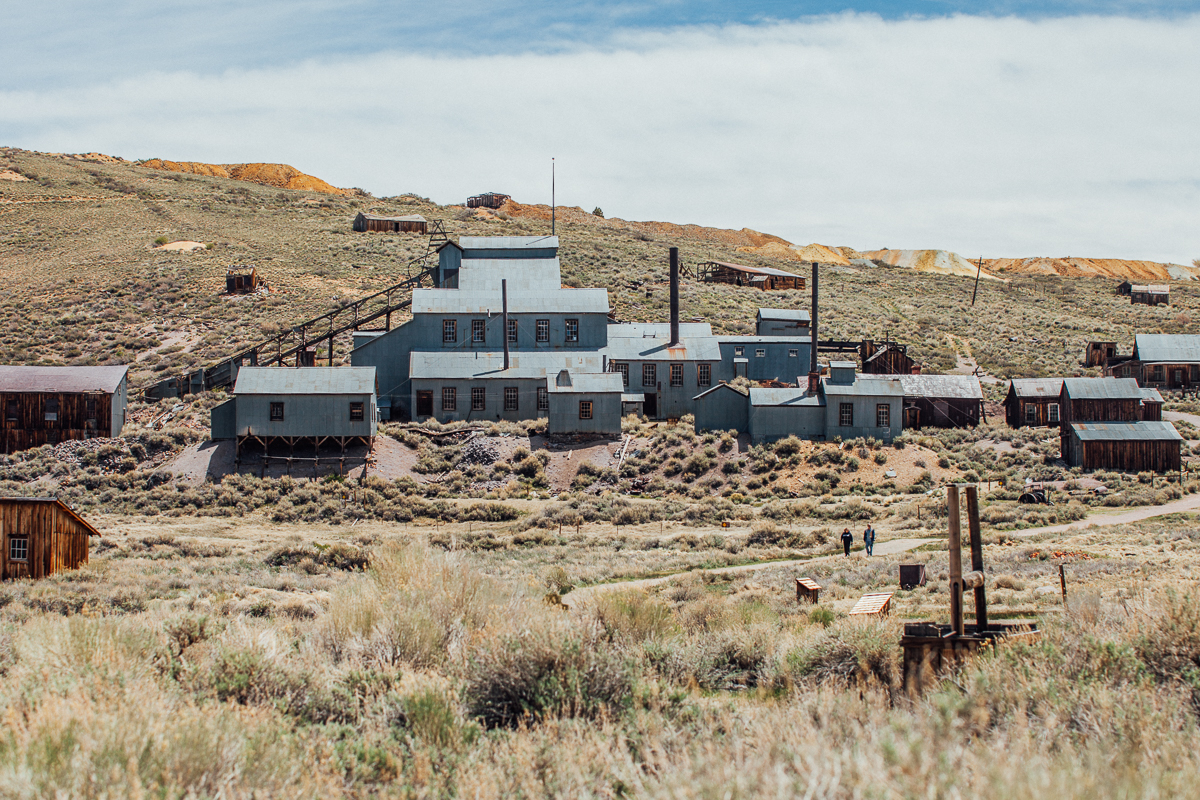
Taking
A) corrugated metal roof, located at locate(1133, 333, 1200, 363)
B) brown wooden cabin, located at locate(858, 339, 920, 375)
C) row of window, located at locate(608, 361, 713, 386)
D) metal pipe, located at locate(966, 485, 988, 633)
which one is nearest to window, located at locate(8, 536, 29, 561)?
metal pipe, located at locate(966, 485, 988, 633)

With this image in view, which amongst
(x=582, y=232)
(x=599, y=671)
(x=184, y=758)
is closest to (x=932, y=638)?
(x=599, y=671)

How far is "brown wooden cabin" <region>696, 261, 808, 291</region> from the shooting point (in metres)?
81.8

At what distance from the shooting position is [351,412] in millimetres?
37844

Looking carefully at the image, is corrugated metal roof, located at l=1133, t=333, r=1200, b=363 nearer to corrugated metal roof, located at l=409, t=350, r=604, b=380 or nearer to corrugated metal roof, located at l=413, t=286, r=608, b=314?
corrugated metal roof, located at l=413, t=286, r=608, b=314

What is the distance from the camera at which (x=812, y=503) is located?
3219 centimetres

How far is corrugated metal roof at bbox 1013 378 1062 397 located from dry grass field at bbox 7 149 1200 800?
2.09 metres

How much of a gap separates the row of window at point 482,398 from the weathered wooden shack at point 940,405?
17.5 metres

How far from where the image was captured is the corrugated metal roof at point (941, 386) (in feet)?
151

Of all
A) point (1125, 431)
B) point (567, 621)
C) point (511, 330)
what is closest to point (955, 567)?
point (567, 621)

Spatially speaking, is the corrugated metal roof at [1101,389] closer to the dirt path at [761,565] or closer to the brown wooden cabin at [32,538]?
the dirt path at [761,565]

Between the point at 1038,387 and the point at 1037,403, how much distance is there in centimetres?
81

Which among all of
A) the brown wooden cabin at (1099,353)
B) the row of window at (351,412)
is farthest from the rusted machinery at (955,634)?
the brown wooden cabin at (1099,353)

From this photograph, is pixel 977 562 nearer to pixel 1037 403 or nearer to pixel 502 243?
pixel 1037 403

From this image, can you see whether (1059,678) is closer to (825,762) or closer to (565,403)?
(825,762)
